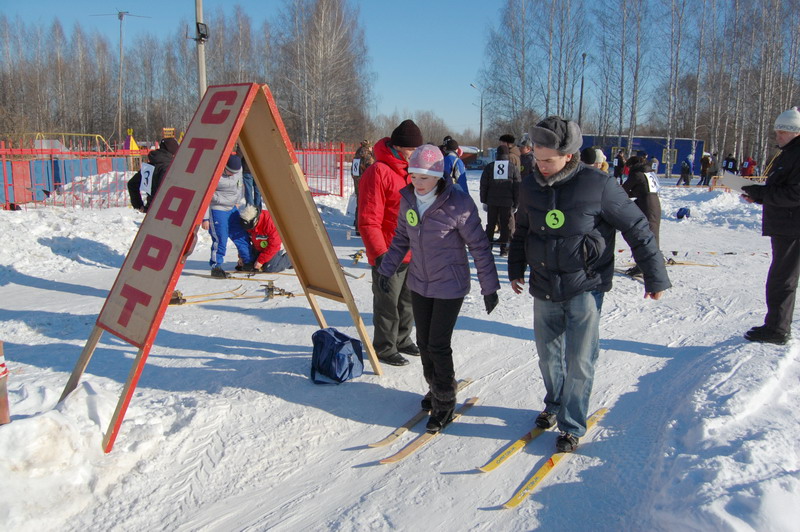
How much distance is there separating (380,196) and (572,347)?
182 centimetres

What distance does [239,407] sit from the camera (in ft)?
12.3

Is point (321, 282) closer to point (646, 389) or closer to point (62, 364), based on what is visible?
point (62, 364)

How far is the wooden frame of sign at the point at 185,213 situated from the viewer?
3.09 metres

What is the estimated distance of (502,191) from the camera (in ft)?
29.6

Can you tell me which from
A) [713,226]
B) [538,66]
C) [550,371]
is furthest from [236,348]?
[538,66]

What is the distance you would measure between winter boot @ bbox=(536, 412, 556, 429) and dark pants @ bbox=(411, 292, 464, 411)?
558 millimetres

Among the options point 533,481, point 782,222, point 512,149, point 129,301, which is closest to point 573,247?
point 533,481

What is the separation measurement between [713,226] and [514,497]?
13.2 m

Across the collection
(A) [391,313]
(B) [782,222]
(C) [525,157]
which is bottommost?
(A) [391,313]

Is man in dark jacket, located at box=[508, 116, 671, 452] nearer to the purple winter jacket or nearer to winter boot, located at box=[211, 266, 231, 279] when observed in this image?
the purple winter jacket

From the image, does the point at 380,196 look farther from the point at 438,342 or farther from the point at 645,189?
the point at 645,189

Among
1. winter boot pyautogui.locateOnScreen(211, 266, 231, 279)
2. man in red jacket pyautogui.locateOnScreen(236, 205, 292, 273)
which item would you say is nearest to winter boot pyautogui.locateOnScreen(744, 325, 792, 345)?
man in red jacket pyautogui.locateOnScreen(236, 205, 292, 273)

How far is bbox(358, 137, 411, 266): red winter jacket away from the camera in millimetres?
4180

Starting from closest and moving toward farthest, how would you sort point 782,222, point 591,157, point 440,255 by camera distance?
point 440,255
point 782,222
point 591,157
